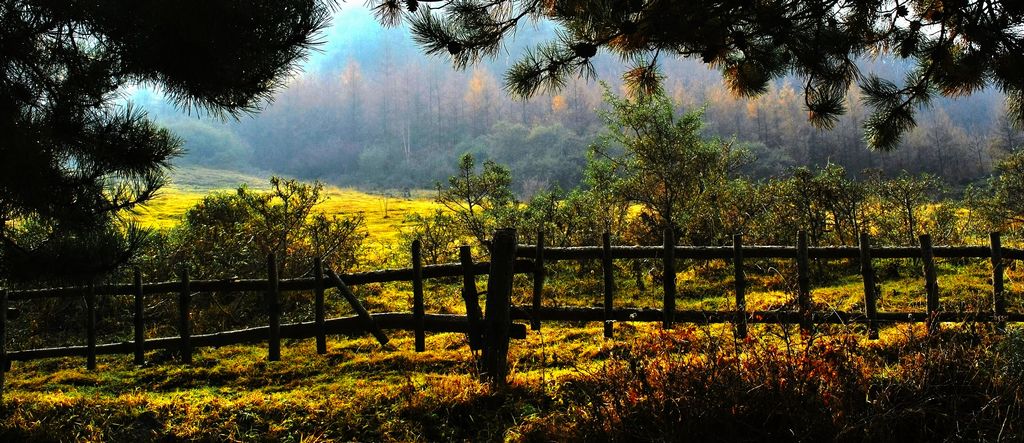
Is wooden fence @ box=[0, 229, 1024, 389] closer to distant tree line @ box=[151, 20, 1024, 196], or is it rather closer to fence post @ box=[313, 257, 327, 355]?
fence post @ box=[313, 257, 327, 355]

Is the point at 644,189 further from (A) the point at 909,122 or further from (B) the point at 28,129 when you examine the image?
(B) the point at 28,129

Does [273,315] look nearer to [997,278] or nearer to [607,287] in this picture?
[607,287]

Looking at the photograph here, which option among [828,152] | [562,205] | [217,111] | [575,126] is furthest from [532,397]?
[575,126]

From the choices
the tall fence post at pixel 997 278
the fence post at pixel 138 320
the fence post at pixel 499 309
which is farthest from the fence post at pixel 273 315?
the tall fence post at pixel 997 278

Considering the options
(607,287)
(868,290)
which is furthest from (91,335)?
(868,290)

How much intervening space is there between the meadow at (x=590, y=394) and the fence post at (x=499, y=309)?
0.20 m

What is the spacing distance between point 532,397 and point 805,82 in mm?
3205

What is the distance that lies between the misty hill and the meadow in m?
63.9

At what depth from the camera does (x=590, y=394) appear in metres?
3.85

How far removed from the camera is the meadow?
3.63 metres

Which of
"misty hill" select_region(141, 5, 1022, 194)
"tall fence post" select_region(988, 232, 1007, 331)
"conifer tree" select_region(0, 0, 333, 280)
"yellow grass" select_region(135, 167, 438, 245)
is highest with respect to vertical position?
"misty hill" select_region(141, 5, 1022, 194)

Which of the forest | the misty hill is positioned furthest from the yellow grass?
the forest

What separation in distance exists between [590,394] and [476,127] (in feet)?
425

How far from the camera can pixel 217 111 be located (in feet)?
13.2
